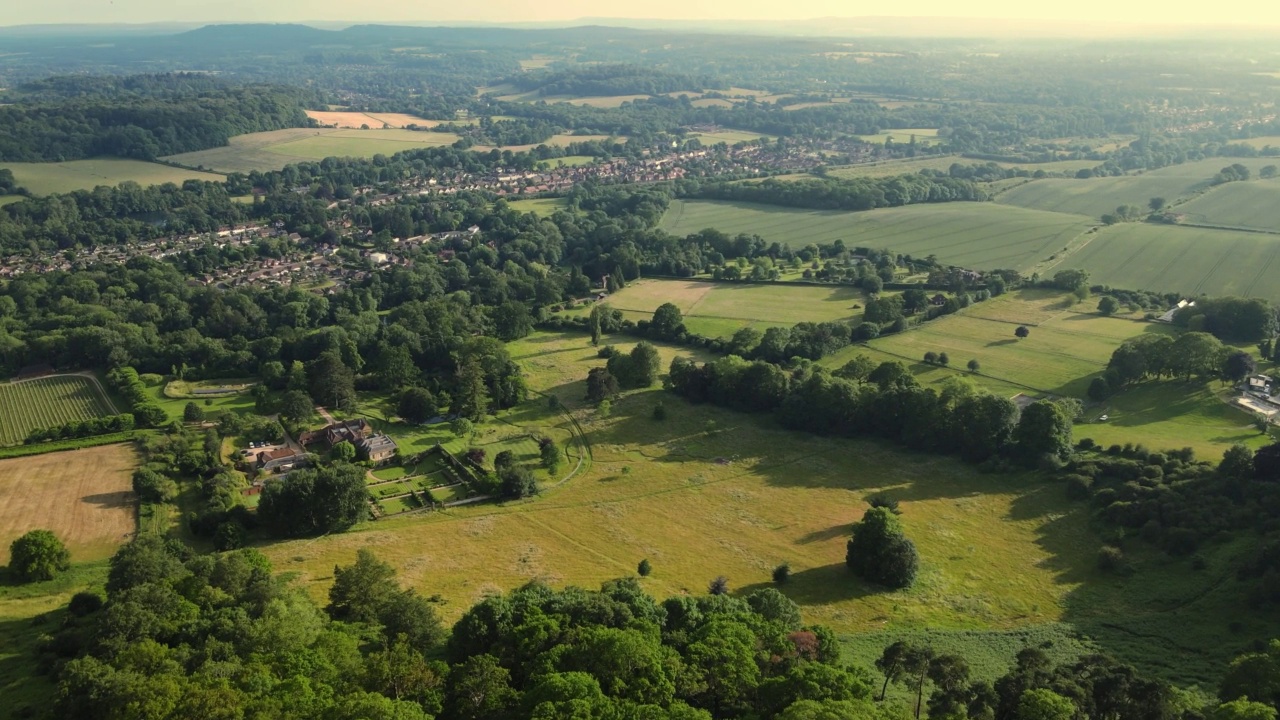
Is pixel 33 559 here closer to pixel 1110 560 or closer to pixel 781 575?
pixel 781 575

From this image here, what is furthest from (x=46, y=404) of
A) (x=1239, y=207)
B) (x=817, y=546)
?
(x=1239, y=207)

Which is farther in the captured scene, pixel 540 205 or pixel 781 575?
pixel 540 205

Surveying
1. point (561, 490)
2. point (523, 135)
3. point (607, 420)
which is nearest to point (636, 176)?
point (523, 135)

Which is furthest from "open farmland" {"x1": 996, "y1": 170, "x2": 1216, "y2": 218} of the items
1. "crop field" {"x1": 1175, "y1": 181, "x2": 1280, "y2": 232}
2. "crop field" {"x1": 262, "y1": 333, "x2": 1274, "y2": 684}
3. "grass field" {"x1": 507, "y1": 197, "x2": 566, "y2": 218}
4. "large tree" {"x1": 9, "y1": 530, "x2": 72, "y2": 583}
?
"large tree" {"x1": 9, "y1": 530, "x2": 72, "y2": 583}

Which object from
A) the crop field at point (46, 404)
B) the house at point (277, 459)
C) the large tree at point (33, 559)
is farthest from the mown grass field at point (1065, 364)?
the crop field at point (46, 404)

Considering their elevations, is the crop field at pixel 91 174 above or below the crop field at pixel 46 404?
above

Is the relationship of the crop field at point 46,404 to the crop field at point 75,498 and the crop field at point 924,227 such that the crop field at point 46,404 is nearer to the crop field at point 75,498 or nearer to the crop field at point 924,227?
the crop field at point 75,498
